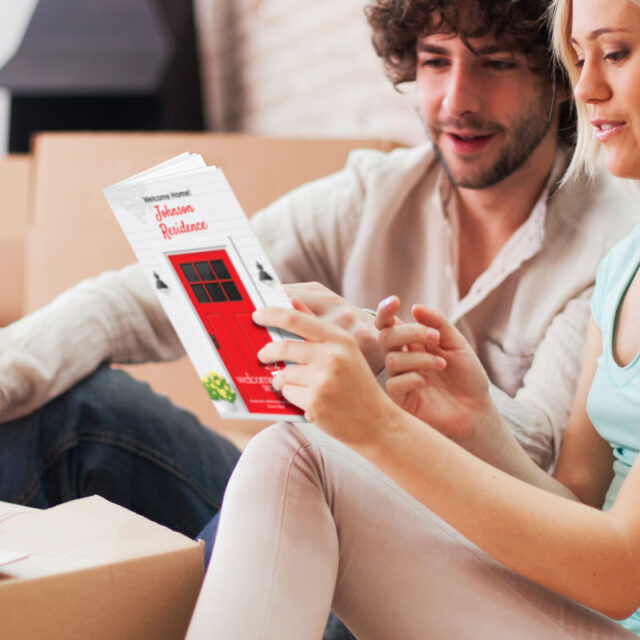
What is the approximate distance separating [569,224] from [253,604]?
69cm

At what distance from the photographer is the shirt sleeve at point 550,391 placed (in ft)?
3.18

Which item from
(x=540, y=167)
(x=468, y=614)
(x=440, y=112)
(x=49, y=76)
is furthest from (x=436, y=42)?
(x=49, y=76)

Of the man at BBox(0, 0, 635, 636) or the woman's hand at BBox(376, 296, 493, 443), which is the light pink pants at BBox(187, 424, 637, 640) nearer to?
the woman's hand at BBox(376, 296, 493, 443)

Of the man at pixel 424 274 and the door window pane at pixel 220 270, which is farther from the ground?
the door window pane at pixel 220 270

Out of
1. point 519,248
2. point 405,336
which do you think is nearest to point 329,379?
point 405,336

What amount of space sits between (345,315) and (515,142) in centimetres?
52

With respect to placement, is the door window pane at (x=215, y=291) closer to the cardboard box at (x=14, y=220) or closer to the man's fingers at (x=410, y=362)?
the man's fingers at (x=410, y=362)

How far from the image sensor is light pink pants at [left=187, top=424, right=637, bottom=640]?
0.66m

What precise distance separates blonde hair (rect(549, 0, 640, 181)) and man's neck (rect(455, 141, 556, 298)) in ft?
0.59

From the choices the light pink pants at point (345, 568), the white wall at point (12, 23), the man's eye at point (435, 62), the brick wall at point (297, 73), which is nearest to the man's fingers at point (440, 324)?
the light pink pants at point (345, 568)

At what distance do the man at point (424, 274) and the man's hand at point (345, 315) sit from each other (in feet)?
0.88

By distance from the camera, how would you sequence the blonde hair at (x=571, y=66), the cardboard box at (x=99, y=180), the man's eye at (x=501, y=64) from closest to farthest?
the blonde hair at (x=571, y=66) < the man's eye at (x=501, y=64) < the cardboard box at (x=99, y=180)

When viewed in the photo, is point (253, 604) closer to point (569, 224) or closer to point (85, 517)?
point (85, 517)

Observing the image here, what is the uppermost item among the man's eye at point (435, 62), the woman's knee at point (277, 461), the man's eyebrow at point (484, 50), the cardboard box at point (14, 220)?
the man's eyebrow at point (484, 50)
